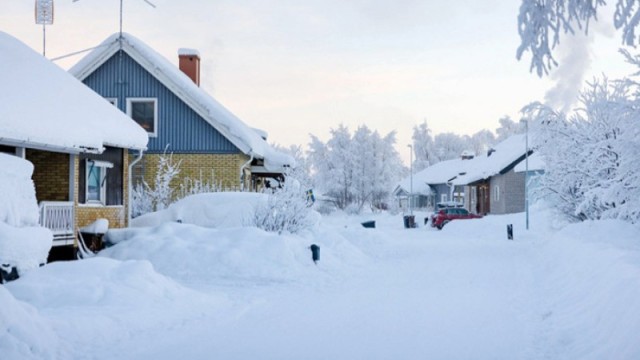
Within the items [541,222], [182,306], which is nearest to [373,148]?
[541,222]

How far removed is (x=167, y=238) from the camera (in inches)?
664

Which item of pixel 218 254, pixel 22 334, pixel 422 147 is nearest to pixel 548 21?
pixel 22 334

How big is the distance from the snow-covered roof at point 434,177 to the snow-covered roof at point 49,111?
57368 mm

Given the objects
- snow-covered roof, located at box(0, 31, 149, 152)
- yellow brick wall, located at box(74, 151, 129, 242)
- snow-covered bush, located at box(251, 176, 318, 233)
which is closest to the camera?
snow-covered roof, located at box(0, 31, 149, 152)

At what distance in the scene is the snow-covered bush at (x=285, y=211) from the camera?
19.9 m

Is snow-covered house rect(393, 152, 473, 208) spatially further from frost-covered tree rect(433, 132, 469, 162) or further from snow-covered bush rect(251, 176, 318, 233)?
snow-covered bush rect(251, 176, 318, 233)

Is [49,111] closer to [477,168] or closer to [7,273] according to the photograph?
[7,273]

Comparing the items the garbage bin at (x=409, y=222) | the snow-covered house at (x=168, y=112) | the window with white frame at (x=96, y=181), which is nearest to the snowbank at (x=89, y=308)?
the window with white frame at (x=96, y=181)

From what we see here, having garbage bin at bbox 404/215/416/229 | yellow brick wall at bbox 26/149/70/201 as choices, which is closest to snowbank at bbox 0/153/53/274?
yellow brick wall at bbox 26/149/70/201

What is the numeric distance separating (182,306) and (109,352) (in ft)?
10.1

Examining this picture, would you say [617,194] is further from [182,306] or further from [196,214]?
[196,214]

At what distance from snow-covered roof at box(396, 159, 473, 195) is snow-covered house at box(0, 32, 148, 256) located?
56555mm

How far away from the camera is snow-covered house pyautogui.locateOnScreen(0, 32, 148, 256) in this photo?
1483cm

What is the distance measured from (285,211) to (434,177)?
201 feet
